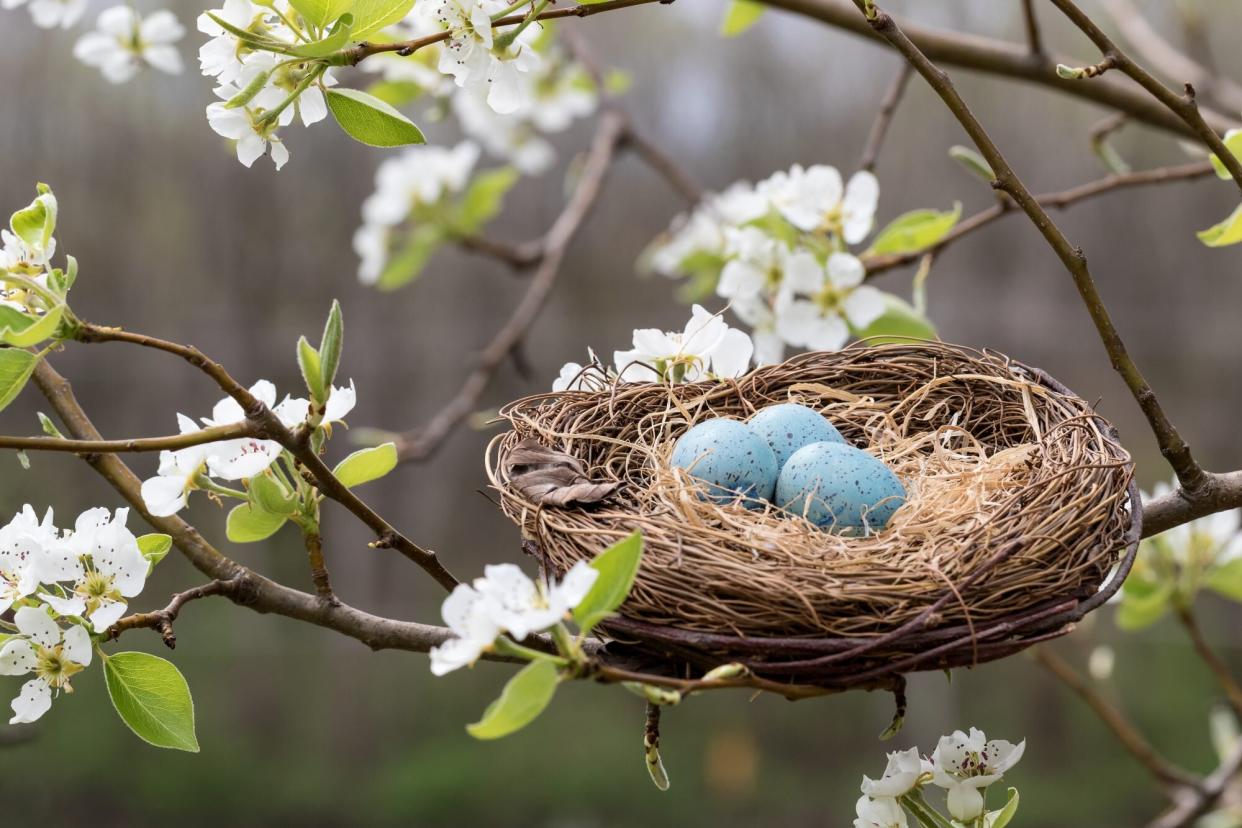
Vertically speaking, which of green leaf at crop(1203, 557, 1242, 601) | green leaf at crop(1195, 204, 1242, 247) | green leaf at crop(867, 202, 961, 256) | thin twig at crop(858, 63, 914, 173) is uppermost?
thin twig at crop(858, 63, 914, 173)

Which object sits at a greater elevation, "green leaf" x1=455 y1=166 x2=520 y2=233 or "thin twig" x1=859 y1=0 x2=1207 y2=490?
"green leaf" x1=455 y1=166 x2=520 y2=233

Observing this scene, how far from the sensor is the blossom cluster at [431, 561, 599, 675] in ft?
1.39

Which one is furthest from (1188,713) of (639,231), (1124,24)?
(1124,24)

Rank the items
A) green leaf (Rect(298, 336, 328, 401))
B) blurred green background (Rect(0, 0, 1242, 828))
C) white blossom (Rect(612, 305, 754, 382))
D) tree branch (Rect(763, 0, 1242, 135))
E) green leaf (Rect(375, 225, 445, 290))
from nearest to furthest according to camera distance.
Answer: green leaf (Rect(298, 336, 328, 401)), white blossom (Rect(612, 305, 754, 382)), tree branch (Rect(763, 0, 1242, 135)), green leaf (Rect(375, 225, 445, 290)), blurred green background (Rect(0, 0, 1242, 828))

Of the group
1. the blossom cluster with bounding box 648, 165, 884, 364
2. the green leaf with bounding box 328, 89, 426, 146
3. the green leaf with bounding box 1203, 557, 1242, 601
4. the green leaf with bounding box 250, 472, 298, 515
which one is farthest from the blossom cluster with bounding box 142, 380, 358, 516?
the green leaf with bounding box 1203, 557, 1242, 601

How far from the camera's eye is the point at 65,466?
2.40m

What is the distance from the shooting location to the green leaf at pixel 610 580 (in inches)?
16.9

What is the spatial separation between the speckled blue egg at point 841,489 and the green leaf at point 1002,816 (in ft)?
0.75

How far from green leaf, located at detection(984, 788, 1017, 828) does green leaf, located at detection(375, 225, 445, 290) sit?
1013 mm

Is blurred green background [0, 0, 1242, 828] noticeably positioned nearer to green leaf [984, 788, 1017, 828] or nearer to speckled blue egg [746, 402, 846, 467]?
speckled blue egg [746, 402, 846, 467]

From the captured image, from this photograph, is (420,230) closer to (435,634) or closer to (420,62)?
(420,62)

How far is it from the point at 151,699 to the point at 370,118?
298 millimetres

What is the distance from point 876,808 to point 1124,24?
102 centimetres

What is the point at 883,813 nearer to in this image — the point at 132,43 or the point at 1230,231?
the point at 1230,231
